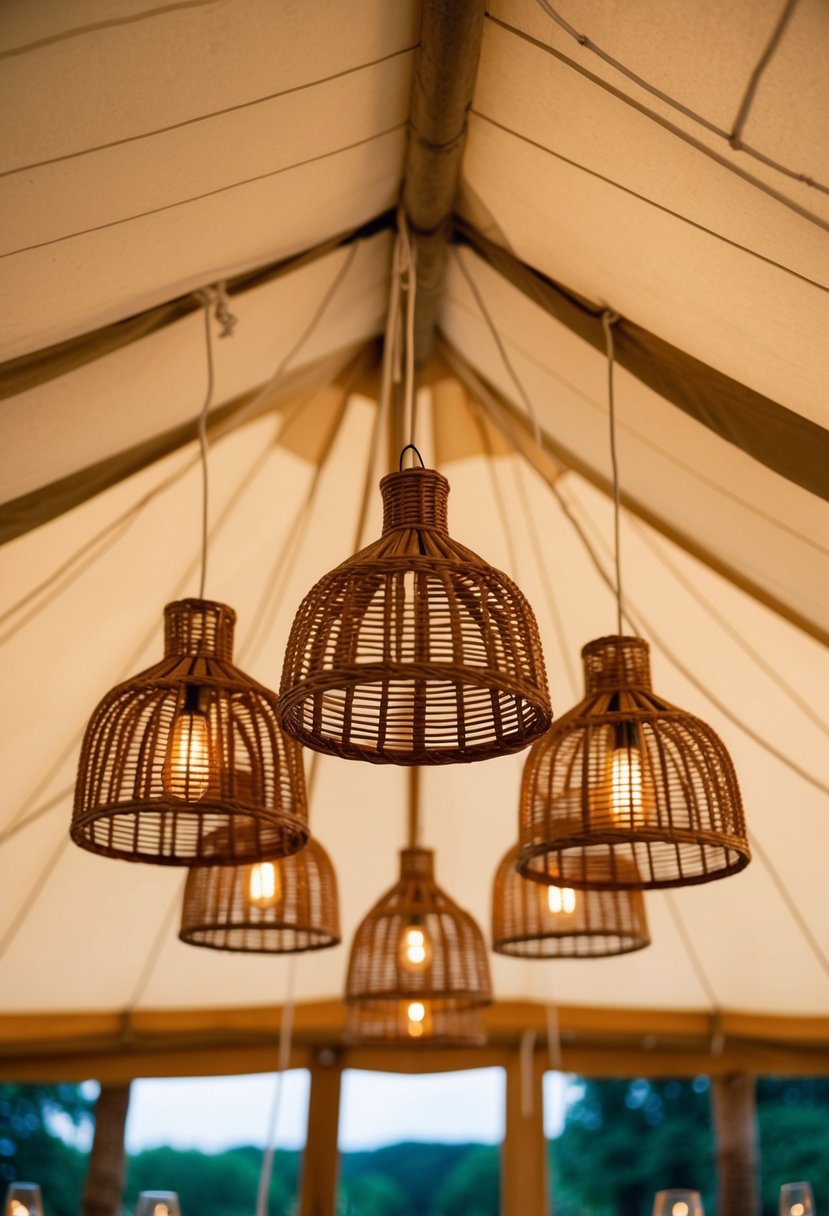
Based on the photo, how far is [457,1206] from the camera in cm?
1079

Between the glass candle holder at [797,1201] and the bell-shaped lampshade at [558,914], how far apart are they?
96cm

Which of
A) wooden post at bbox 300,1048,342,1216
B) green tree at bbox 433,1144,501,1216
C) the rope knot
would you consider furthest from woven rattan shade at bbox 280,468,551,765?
green tree at bbox 433,1144,501,1216

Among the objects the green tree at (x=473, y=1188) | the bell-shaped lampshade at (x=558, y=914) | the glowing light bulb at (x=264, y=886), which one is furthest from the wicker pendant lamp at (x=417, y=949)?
the green tree at (x=473, y=1188)

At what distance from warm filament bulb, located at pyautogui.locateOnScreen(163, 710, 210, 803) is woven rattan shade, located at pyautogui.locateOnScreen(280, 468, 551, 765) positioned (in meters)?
0.25

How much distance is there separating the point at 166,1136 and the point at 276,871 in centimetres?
846

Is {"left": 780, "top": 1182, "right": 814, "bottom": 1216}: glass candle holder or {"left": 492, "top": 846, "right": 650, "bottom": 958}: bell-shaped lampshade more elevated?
{"left": 492, "top": 846, "right": 650, "bottom": 958}: bell-shaped lampshade

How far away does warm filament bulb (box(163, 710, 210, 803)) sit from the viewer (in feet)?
6.33

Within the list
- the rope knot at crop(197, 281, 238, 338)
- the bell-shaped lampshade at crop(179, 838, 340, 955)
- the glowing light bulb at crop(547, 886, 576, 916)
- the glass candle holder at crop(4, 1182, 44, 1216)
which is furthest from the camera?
the glass candle holder at crop(4, 1182, 44, 1216)

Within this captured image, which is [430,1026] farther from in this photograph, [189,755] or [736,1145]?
[736,1145]

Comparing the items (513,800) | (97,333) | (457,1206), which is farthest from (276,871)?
(457,1206)

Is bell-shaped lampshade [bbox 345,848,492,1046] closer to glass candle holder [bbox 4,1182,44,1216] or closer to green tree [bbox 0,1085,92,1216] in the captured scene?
glass candle holder [bbox 4,1182,44,1216]

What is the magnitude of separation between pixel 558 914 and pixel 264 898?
0.81 meters

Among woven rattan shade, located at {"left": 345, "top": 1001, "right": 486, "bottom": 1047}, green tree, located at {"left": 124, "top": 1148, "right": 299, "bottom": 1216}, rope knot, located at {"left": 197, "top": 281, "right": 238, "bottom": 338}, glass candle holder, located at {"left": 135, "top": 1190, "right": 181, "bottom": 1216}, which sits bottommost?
glass candle holder, located at {"left": 135, "top": 1190, "right": 181, "bottom": 1216}

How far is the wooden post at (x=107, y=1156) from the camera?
17.2ft
